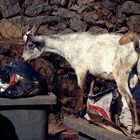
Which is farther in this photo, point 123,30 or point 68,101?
point 123,30

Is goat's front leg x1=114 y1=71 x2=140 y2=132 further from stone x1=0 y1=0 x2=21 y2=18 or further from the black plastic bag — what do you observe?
stone x1=0 y1=0 x2=21 y2=18

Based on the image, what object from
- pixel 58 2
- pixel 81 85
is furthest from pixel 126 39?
pixel 58 2

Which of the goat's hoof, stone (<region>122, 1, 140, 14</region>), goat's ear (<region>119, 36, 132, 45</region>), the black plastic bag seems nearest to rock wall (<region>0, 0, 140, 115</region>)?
stone (<region>122, 1, 140, 14</region>)

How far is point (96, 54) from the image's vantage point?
20.5ft

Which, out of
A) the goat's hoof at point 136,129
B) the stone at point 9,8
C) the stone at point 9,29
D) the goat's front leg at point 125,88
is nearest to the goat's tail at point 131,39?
the goat's front leg at point 125,88

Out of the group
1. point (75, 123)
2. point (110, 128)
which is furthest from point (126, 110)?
point (75, 123)

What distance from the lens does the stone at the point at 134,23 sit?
9.30 metres

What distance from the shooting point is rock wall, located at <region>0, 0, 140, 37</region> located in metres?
9.30

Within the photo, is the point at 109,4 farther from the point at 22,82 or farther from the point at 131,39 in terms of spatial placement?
the point at 131,39

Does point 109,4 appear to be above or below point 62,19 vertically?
above

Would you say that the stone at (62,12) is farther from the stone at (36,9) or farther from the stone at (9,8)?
the stone at (9,8)

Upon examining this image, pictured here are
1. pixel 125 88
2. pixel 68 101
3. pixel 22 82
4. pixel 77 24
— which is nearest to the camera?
pixel 125 88

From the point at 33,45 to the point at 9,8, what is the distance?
9.07 feet

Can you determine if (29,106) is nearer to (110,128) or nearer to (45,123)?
(45,123)
